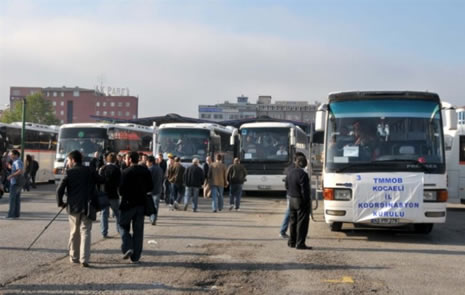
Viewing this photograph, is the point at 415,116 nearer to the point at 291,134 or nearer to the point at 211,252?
the point at 211,252

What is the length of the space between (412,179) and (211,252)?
436 cm

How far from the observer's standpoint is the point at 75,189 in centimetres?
955

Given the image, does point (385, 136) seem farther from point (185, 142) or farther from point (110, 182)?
point (185, 142)

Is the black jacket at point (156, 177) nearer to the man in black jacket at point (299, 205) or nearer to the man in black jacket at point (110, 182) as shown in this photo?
the man in black jacket at point (110, 182)

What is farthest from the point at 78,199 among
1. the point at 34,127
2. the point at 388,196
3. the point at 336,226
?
the point at 34,127

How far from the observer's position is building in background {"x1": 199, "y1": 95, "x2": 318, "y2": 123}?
13025 cm

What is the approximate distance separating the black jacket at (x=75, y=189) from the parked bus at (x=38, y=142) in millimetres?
23510

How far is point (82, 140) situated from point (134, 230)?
21.5m

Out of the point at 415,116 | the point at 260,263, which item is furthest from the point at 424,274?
the point at 415,116

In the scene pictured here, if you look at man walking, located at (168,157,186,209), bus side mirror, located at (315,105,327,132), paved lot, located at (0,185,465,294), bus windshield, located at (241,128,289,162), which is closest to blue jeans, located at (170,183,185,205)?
man walking, located at (168,157,186,209)

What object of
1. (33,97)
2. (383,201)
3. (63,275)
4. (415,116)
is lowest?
(63,275)

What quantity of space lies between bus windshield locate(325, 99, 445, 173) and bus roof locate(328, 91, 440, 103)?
9cm

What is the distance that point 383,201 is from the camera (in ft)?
40.0

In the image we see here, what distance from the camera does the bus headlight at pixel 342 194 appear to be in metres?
12.3
